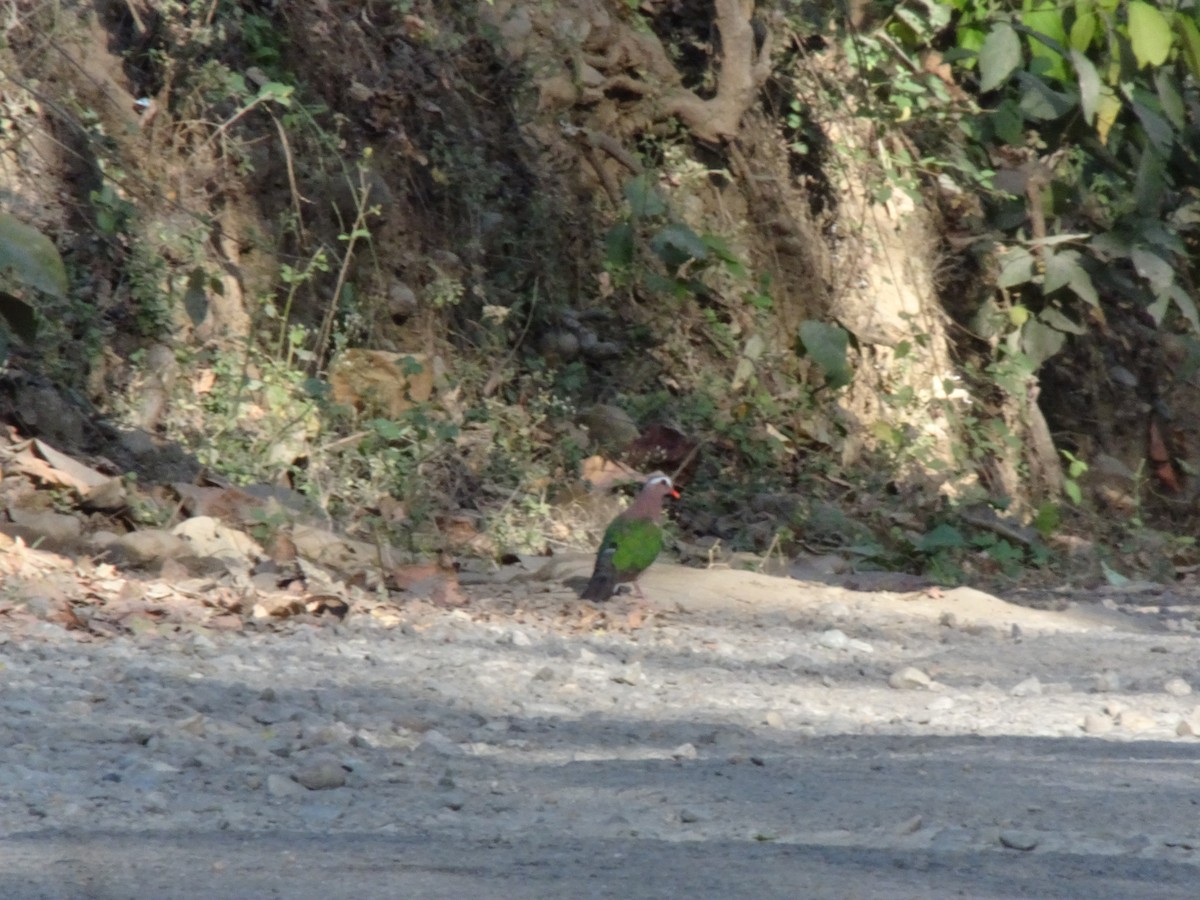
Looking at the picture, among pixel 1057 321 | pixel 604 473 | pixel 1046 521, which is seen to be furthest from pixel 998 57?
pixel 604 473

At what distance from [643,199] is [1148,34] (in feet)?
9.34

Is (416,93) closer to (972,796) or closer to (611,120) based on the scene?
(611,120)

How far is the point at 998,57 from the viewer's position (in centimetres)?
930

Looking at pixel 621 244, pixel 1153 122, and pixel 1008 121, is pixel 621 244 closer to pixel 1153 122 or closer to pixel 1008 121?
pixel 1008 121

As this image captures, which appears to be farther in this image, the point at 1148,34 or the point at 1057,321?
the point at 1057,321

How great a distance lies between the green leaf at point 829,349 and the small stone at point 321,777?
23.0ft

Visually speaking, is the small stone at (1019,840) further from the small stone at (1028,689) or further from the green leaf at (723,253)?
the green leaf at (723,253)

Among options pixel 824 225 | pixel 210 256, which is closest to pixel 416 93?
pixel 210 256

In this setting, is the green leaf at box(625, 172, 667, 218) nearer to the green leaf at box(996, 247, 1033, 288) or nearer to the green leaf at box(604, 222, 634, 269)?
the green leaf at box(604, 222, 634, 269)

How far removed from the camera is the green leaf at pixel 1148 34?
9.07m

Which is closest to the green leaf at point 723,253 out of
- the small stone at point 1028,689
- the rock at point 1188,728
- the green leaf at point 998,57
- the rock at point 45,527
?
the green leaf at point 998,57

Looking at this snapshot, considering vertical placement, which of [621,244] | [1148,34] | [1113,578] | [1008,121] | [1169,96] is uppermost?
[1148,34]

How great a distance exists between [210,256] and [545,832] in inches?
235

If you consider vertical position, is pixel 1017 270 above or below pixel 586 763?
above
